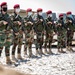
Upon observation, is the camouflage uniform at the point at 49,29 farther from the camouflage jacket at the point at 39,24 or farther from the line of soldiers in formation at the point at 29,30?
the camouflage jacket at the point at 39,24

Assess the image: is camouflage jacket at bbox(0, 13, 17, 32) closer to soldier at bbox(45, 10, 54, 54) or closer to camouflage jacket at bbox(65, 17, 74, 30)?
soldier at bbox(45, 10, 54, 54)

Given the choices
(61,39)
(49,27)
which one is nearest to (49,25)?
(49,27)

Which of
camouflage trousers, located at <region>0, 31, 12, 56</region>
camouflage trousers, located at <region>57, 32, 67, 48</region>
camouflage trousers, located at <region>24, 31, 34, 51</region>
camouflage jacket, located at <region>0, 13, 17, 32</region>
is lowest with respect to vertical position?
camouflage trousers, located at <region>57, 32, 67, 48</region>

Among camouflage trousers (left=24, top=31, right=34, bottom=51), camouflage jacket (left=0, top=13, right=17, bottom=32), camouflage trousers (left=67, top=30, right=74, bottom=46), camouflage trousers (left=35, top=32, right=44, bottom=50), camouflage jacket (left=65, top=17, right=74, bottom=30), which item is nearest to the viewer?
camouflage jacket (left=0, top=13, right=17, bottom=32)

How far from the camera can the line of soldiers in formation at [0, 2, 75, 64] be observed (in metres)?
8.41

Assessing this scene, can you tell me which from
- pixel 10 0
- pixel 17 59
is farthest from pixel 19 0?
pixel 17 59

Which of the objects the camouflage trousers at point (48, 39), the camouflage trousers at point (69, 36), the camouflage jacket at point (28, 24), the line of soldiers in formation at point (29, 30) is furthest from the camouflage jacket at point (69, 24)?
the camouflage jacket at point (28, 24)

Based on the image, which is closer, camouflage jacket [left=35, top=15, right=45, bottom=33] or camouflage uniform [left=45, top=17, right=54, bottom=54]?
camouflage jacket [left=35, top=15, right=45, bottom=33]

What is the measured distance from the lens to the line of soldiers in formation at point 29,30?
8.41 metres

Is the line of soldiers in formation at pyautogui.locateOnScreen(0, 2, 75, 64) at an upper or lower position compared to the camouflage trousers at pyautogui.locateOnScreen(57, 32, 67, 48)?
upper

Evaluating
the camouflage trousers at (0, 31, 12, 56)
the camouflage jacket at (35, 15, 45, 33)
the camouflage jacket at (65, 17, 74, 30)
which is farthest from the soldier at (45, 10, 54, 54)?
the camouflage trousers at (0, 31, 12, 56)

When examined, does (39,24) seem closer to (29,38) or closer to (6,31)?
(29,38)

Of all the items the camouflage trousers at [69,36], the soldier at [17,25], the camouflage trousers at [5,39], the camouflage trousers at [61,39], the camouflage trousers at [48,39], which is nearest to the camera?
the camouflage trousers at [5,39]

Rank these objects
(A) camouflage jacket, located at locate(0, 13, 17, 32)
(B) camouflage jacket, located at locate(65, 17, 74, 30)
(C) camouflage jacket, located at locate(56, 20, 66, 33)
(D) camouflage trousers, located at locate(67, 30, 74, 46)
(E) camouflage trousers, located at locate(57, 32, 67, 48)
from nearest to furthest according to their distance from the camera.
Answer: (A) camouflage jacket, located at locate(0, 13, 17, 32) < (C) camouflage jacket, located at locate(56, 20, 66, 33) < (E) camouflage trousers, located at locate(57, 32, 67, 48) < (B) camouflage jacket, located at locate(65, 17, 74, 30) < (D) camouflage trousers, located at locate(67, 30, 74, 46)
